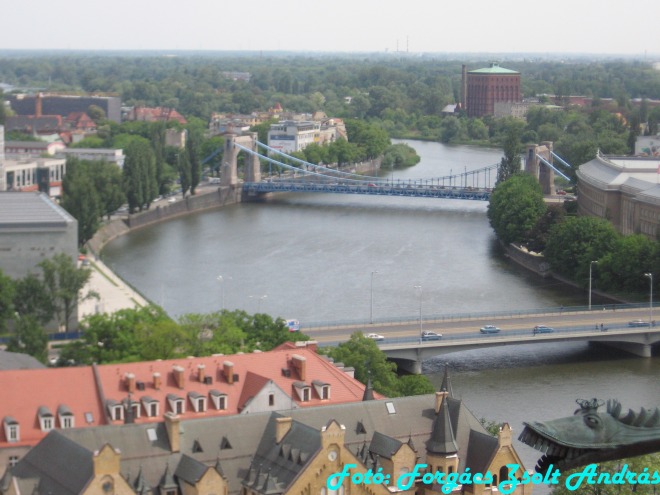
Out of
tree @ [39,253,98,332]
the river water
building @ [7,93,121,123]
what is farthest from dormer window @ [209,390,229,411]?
building @ [7,93,121,123]

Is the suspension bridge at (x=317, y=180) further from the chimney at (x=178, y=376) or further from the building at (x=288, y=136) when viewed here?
the chimney at (x=178, y=376)

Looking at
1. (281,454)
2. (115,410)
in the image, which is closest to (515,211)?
(115,410)

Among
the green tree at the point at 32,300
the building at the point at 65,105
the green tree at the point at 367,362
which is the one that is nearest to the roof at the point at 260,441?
the green tree at the point at 367,362

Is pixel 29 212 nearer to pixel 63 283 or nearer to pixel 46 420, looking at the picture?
pixel 63 283

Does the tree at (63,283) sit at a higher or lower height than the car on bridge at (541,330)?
higher

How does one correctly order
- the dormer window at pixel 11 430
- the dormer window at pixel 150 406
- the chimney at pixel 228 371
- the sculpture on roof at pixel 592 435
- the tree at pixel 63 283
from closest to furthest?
the sculpture on roof at pixel 592 435 < the dormer window at pixel 11 430 < the dormer window at pixel 150 406 < the chimney at pixel 228 371 < the tree at pixel 63 283

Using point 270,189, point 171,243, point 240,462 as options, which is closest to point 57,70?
point 270,189

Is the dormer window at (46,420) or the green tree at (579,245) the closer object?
the dormer window at (46,420)
